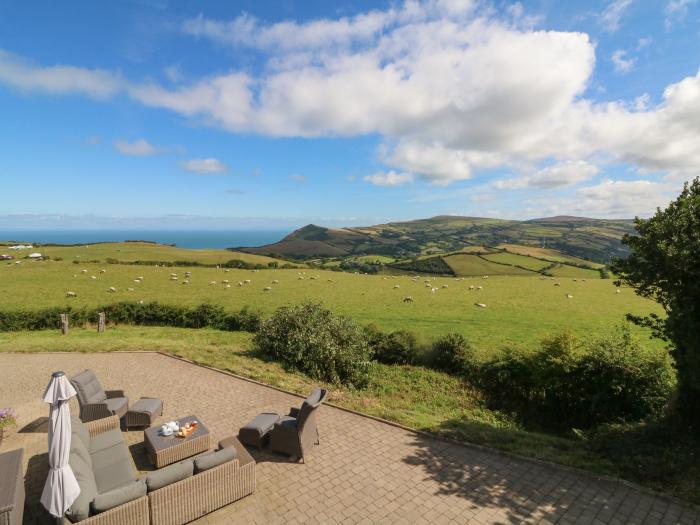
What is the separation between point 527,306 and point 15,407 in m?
36.1

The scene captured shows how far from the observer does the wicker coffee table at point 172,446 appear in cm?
875

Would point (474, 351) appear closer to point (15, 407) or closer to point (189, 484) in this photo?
point (189, 484)

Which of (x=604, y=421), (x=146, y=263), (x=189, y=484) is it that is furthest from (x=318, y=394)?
(x=146, y=263)

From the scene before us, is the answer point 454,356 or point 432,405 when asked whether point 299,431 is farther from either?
point 454,356

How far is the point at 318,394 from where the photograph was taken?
30.9ft

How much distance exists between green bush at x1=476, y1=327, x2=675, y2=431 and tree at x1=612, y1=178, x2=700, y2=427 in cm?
353

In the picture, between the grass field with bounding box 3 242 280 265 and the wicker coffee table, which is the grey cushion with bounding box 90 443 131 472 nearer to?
the wicker coffee table

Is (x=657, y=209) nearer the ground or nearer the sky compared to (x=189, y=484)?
nearer the sky

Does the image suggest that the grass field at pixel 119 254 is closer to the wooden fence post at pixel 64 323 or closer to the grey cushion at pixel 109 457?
the wooden fence post at pixel 64 323

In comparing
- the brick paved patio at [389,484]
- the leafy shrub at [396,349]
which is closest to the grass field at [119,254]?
the leafy shrub at [396,349]

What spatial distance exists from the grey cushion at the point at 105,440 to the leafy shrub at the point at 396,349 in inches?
555

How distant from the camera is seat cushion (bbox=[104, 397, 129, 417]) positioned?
1096cm

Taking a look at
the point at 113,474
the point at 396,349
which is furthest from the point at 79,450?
the point at 396,349

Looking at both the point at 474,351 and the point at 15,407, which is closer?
the point at 15,407
